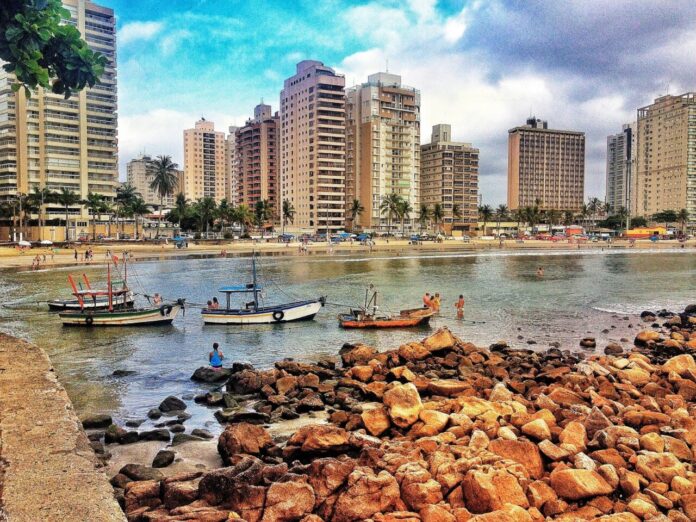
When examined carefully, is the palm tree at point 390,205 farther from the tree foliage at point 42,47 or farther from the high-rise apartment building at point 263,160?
the tree foliage at point 42,47

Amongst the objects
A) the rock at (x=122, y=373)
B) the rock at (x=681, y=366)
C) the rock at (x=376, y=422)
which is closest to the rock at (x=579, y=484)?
the rock at (x=376, y=422)

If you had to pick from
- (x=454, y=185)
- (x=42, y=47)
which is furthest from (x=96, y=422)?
(x=454, y=185)

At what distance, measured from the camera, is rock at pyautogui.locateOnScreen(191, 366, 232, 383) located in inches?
899

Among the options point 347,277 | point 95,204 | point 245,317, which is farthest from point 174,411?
point 95,204

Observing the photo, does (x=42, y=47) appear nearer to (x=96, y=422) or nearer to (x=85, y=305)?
(x=96, y=422)

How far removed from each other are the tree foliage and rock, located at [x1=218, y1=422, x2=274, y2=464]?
28.9 ft

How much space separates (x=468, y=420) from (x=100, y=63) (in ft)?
38.6

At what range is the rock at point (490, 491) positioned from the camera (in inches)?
382

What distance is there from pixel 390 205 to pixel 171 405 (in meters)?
144

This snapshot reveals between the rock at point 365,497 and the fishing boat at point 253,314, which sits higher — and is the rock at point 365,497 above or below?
above

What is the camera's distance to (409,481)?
1027 cm

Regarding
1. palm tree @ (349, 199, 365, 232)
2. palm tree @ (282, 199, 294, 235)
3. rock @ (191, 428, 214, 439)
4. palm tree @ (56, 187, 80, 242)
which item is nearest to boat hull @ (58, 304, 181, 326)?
rock @ (191, 428, 214, 439)

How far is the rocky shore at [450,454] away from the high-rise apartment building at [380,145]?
15323 cm

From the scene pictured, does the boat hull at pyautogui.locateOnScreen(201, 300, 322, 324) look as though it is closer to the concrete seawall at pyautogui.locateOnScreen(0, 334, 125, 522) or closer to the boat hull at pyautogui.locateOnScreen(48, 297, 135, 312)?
the boat hull at pyautogui.locateOnScreen(48, 297, 135, 312)
